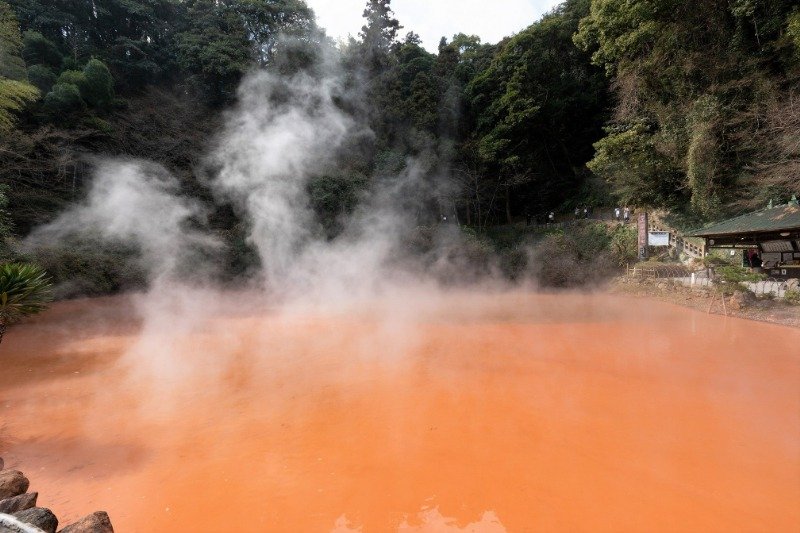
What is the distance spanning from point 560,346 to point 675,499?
13.8 ft

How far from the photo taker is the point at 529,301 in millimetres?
12523

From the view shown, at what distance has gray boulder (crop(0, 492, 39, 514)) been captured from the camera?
97.2 inches

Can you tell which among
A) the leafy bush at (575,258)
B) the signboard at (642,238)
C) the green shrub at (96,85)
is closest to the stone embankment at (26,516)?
the leafy bush at (575,258)

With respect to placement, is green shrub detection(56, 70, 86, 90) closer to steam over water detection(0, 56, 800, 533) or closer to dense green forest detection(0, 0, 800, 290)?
dense green forest detection(0, 0, 800, 290)

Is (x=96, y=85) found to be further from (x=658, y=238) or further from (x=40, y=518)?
(x=658, y=238)

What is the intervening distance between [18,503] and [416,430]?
3143 millimetres

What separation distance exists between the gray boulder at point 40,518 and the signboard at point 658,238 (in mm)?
16748

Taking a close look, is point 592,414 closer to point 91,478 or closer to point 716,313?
point 91,478

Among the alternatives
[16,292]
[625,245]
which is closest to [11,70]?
[16,292]

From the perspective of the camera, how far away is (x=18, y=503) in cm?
253

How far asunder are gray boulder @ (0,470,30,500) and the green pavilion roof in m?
12.6

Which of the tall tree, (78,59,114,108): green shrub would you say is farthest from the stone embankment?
(78,59,114,108): green shrub

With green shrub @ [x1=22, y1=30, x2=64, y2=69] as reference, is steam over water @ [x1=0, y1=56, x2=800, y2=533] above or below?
below

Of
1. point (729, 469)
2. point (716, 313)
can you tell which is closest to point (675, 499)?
point (729, 469)
